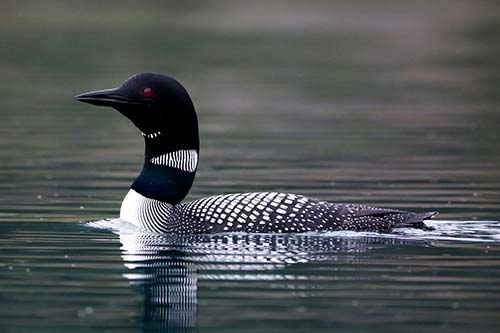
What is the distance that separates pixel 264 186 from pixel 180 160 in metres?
1.95

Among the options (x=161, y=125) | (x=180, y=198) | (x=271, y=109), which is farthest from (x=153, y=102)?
(x=271, y=109)

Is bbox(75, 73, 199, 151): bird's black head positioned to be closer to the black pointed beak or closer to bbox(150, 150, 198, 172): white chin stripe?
the black pointed beak

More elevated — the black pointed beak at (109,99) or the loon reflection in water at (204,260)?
the black pointed beak at (109,99)

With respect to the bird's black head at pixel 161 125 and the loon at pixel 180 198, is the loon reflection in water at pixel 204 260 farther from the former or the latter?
the bird's black head at pixel 161 125

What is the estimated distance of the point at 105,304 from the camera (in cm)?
702

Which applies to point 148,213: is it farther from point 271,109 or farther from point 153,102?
point 271,109

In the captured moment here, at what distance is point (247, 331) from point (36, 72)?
1747 centimetres

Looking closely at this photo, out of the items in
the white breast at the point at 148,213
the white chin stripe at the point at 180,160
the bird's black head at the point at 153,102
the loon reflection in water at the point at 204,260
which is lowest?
the loon reflection in water at the point at 204,260

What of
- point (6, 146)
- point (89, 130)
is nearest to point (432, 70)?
point (89, 130)

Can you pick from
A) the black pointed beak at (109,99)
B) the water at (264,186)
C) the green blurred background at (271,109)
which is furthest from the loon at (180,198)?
the green blurred background at (271,109)

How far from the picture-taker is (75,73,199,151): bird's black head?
30.0 feet

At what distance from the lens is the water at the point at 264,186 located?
22.8ft

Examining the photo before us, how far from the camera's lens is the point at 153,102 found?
361 inches

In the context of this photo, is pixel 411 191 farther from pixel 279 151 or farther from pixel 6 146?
pixel 6 146
